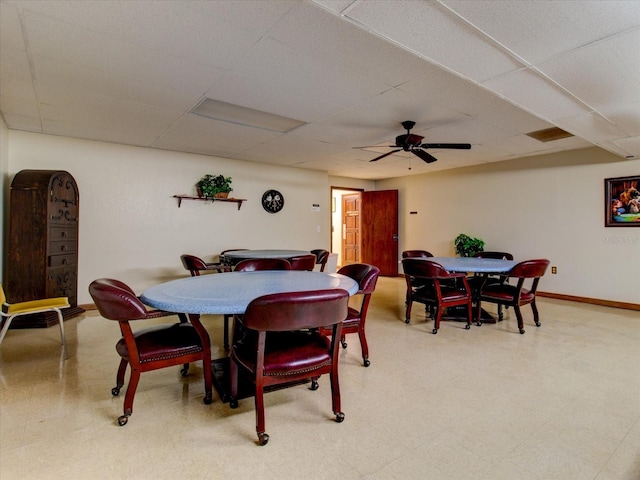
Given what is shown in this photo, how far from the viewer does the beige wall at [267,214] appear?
4797mm

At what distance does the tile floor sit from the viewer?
164 centimetres

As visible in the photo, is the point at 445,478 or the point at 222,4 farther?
the point at 222,4

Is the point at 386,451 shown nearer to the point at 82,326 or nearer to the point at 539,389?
the point at 539,389

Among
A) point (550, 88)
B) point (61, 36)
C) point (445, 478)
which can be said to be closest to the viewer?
point (445, 478)

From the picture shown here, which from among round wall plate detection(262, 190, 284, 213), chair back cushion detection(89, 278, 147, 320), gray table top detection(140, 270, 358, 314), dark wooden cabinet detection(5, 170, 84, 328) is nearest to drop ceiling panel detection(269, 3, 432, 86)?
gray table top detection(140, 270, 358, 314)

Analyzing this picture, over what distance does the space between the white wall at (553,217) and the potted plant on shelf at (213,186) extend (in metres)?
4.48

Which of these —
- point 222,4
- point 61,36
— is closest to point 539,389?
point 222,4

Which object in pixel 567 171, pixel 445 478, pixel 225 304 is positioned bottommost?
pixel 445 478

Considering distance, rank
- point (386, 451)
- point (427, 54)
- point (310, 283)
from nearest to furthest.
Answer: point (386, 451), point (427, 54), point (310, 283)

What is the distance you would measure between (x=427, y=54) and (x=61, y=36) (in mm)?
2376

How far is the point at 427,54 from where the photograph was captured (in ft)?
6.66

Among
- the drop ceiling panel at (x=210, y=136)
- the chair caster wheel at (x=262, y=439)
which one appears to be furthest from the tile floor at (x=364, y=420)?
the drop ceiling panel at (x=210, y=136)

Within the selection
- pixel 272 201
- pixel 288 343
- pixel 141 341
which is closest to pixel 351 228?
pixel 272 201

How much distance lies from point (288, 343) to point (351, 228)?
752 cm
